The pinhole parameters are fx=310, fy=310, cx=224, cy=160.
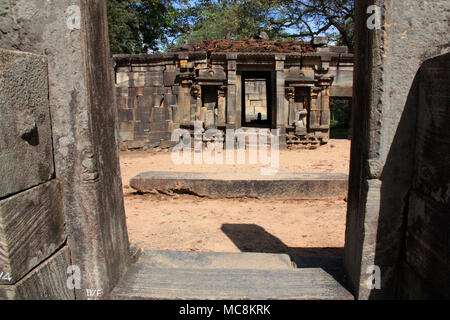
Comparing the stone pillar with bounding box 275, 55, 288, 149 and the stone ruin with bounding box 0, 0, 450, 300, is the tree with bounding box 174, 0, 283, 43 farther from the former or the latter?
the stone ruin with bounding box 0, 0, 450, 300

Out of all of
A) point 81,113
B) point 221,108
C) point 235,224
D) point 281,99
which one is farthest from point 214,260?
point 281,99

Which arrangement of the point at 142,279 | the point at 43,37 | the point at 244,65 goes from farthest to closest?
1. the point at 244,65
2. the point at 142,279
3. the point at 43,37

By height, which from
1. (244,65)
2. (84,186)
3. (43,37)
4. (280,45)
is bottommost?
(84,186)

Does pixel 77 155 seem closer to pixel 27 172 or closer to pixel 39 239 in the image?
pixel 27 172

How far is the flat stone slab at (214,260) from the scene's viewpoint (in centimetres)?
265

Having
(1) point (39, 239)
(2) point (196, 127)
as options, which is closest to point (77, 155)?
(1) point (39, 239)

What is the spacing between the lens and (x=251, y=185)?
5.96 metres

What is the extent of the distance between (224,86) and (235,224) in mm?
8729

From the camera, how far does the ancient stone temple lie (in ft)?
41.0

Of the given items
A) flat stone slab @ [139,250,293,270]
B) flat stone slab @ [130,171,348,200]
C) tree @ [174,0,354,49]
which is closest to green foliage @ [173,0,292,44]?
tree @ [174,0,354,49]

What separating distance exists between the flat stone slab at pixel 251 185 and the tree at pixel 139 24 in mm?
13223

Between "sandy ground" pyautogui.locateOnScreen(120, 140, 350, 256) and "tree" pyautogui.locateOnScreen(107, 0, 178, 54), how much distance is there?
526 inches

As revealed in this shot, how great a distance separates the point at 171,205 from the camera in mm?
5836
